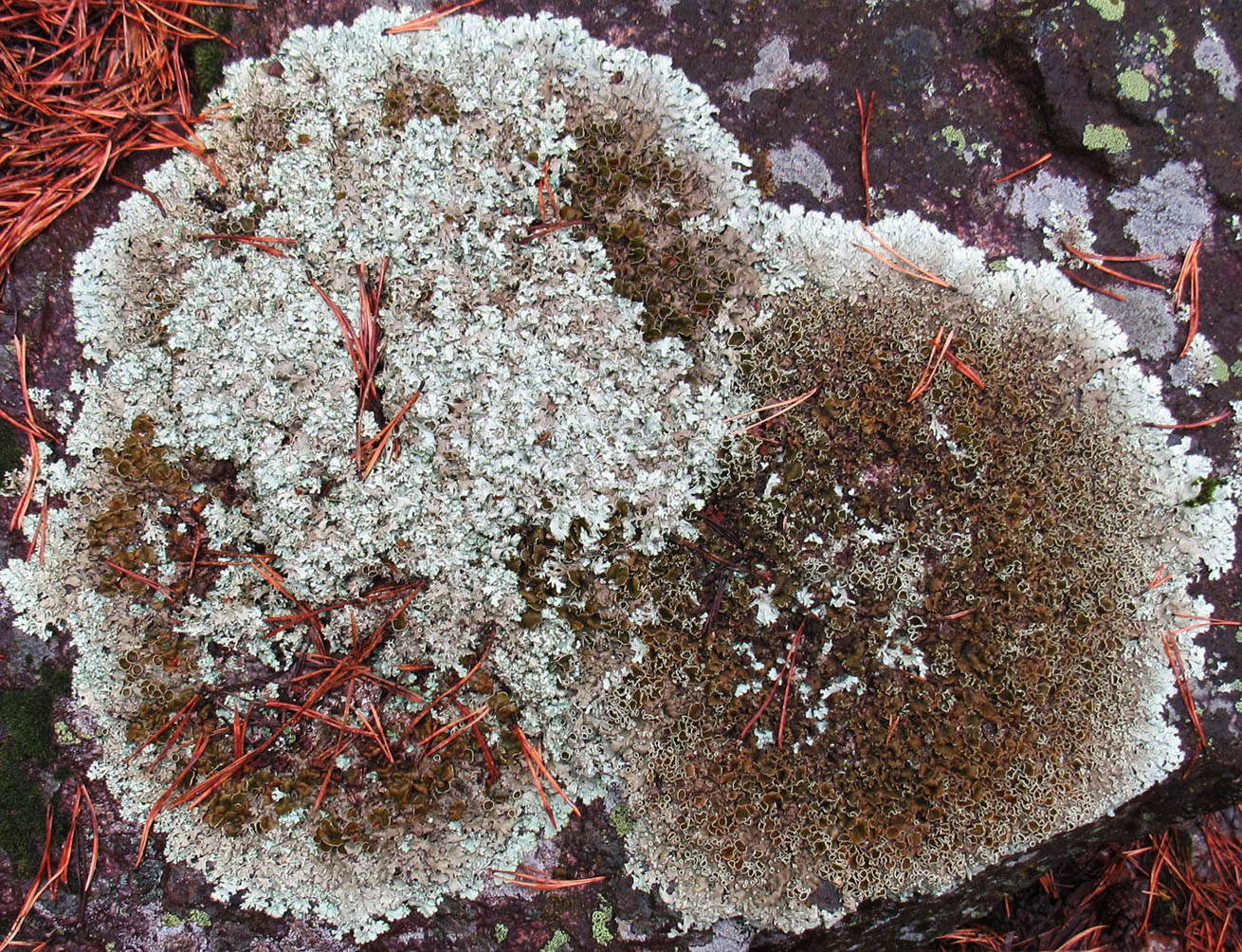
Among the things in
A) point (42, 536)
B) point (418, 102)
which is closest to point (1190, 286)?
point (418, 102)

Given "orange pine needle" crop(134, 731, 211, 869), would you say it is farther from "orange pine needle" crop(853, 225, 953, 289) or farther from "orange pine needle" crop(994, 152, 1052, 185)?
"orange pine needle" crop(994, 152, 1052, 185)

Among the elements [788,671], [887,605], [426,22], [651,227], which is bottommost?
[788,671]

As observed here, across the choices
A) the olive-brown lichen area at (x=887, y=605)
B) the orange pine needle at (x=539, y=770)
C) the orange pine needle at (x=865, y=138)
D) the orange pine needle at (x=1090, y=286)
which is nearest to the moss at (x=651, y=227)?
the olive-brown lichen area at (x=887, y=605)

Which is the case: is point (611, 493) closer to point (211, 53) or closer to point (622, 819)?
point (622, 819)

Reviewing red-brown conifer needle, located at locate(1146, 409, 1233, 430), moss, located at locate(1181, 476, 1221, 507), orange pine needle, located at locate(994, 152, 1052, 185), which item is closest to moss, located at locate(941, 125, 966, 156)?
orange pine needle, located at locate(994, 152, 1052, 185)

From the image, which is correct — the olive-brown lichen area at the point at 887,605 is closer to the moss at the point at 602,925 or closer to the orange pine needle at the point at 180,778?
the moss at the point at 602,925

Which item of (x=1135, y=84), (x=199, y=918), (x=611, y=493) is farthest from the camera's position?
(x=199, y=918)

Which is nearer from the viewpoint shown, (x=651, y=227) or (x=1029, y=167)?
(x=651, y=227)
